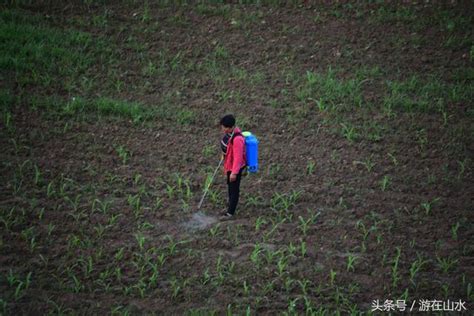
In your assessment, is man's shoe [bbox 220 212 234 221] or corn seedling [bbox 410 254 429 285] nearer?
corn seedling [bbox 410 254 429 285]

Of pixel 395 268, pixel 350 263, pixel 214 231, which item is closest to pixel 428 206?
pixel 395 268

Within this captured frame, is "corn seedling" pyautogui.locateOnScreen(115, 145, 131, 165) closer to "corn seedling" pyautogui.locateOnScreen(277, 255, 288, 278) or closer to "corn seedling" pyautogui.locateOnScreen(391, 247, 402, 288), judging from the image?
"corn seedling" pyautogui.locateOnScreen(277, 255, 288, 278)

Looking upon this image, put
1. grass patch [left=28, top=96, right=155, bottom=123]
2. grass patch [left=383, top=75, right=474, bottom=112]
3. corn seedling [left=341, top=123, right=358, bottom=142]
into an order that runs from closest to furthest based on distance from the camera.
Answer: corn seedling [left=341, top=123, right=358, bottom=142], grass patch [left=28, top=96, right=155, bottom=123], grass patch [left=383, top=75, right=474, bottom=112]

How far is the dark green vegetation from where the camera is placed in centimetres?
654

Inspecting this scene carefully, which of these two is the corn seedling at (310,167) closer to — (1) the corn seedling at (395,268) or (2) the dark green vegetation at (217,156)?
(2) the dark green vegetation at (217,156)

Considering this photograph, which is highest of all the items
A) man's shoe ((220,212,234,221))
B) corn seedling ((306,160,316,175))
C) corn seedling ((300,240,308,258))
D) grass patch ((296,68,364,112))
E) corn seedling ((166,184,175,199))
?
grass patch ((296,68,364,112))

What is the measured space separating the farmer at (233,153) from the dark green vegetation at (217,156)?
417mm

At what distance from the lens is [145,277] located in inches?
255

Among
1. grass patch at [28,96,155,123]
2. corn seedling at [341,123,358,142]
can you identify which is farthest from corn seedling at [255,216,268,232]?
grass patch at [28,96,155,123]

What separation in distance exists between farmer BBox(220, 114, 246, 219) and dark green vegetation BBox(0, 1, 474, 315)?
1.37ft

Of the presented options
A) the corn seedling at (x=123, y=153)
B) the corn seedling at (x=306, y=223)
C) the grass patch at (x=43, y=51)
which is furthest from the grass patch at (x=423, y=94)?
the grass patch at (x=43, y=51)

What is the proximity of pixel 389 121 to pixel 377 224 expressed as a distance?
8.68 ft

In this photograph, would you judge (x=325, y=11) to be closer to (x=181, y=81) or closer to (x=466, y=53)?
(x=466, y=53)

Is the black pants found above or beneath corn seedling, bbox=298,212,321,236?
above
